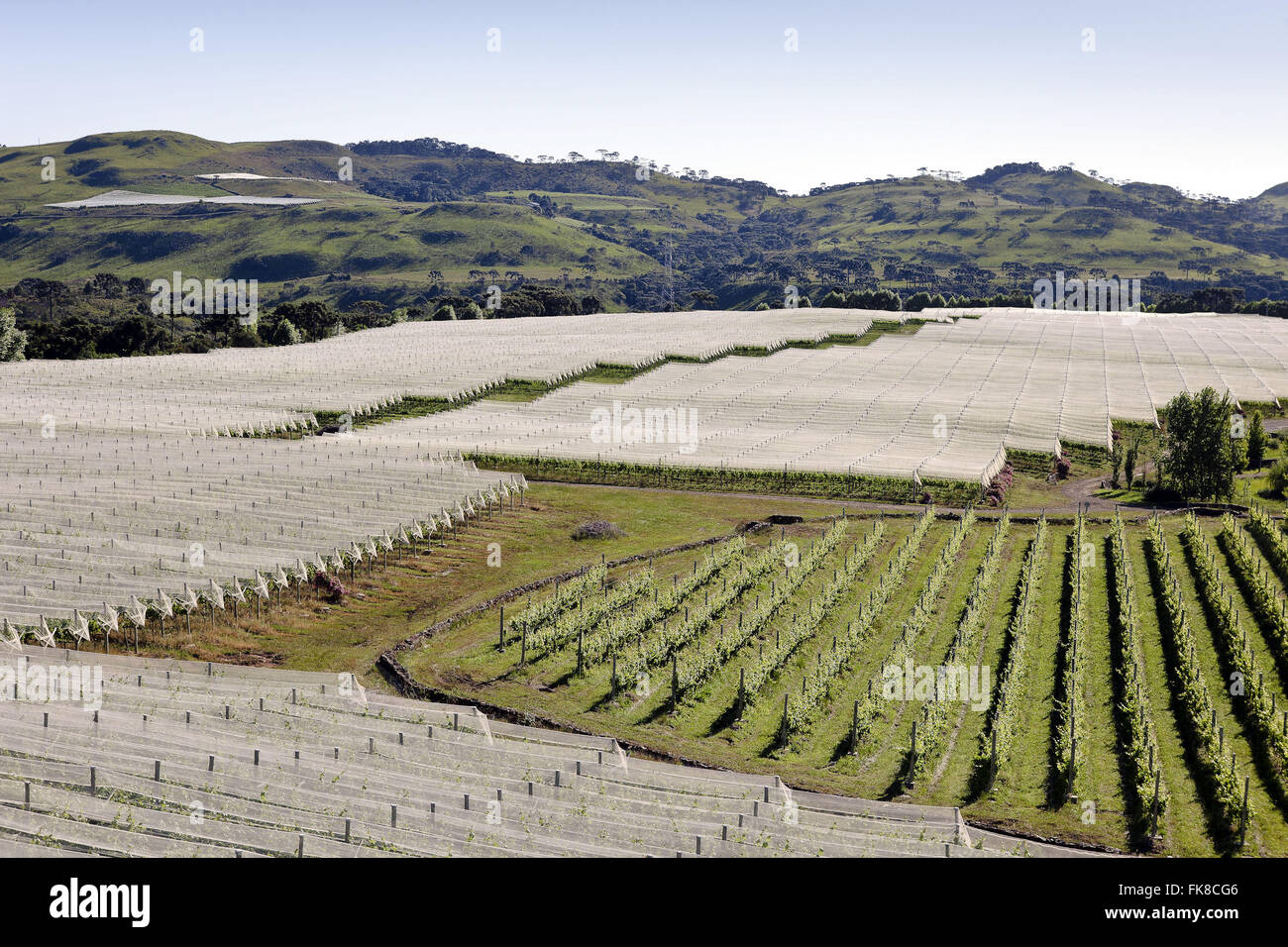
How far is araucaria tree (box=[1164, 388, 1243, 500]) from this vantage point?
64.6 meters

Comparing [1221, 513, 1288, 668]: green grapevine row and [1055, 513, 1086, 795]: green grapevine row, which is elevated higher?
[1221, 513, 1288, 668]: green grapevine row

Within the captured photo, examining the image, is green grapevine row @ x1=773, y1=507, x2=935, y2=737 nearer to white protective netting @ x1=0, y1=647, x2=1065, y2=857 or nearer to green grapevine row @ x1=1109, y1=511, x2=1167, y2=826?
white protective netting @ x1=0, y1=647, x2=1065, y2=857

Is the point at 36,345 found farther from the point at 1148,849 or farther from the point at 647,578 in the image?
the point at 1148,849

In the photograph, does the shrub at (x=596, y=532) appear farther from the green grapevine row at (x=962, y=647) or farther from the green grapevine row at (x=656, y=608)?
the green grapevine row at (x=962, y=647)

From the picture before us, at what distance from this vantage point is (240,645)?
40.1 m

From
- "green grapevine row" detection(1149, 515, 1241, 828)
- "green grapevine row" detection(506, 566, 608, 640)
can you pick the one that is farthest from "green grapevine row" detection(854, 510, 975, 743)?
"green grapevine row" detection(506, 566, 608, 640)

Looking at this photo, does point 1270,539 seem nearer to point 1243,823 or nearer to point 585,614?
point 1243,823

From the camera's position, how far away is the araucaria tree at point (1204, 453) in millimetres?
64562

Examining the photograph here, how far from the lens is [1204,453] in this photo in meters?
64.9

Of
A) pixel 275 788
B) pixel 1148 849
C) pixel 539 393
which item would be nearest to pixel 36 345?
pixel 539 393

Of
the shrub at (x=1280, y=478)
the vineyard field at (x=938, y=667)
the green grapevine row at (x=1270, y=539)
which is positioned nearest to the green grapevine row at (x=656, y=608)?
the vineyard field at (x=938, y=667)

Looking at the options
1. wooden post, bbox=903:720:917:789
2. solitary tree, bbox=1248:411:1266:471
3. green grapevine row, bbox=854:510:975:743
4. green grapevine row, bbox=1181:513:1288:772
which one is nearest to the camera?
wooden post, bbox=903:720:917:789

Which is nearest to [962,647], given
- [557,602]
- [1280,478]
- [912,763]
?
[912,763]
